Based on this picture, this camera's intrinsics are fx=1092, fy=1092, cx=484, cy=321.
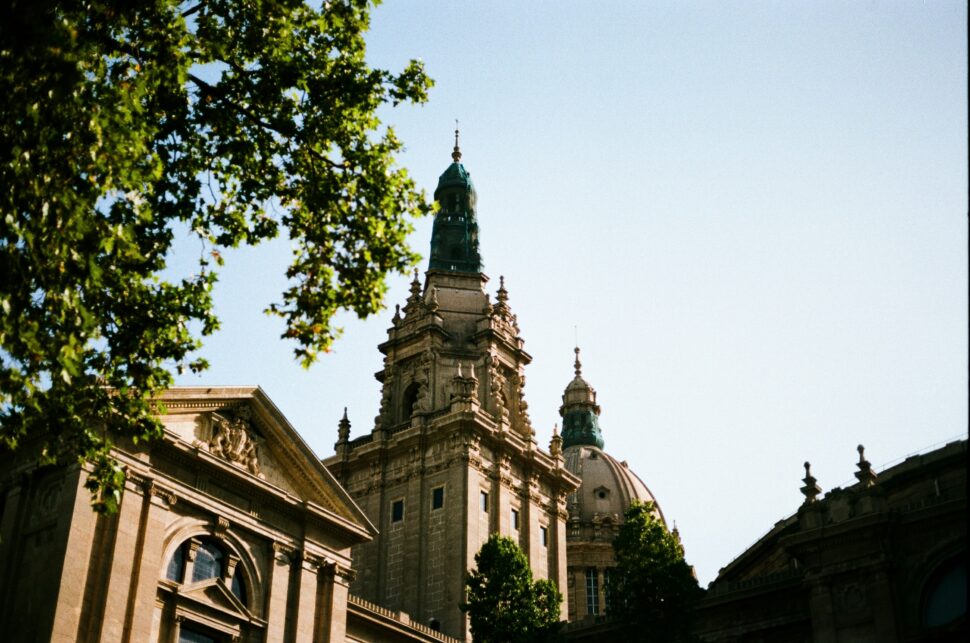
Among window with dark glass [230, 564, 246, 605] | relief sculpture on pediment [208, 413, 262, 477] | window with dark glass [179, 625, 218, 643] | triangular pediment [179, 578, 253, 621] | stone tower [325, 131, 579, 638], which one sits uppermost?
stone tower [325, 131, 579, 638]

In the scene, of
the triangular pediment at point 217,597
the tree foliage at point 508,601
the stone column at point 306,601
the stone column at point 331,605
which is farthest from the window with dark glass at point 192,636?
the tree foliage at point 508,601

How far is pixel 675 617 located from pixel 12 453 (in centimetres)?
2372

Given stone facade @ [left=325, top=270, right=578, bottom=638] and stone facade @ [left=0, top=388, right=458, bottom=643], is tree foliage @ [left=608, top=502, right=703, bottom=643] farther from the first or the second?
stone facade @ [left=325, top=270, right=578, bottom=638]

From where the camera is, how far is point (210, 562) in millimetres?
37031

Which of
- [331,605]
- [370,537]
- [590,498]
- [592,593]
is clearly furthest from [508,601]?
[590,498]

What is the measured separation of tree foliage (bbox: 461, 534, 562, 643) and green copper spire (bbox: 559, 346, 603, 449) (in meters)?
71.2

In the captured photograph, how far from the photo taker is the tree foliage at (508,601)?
4075 centimetres

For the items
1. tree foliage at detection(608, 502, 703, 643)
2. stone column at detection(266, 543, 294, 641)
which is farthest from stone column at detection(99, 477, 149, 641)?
tree foliage at detection(608, 502, 703, 643)

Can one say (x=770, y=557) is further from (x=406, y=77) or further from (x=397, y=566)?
(x=406, y=77)

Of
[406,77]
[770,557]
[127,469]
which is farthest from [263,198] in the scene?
[770,557]

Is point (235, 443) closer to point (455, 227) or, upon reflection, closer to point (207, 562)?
point (207, 562)

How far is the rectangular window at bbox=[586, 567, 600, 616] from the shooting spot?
308 ft

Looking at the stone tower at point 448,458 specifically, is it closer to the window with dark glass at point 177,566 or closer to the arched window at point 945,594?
the window with dark glass at point 177,566

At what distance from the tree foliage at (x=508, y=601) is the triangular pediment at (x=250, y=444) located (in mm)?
5135
